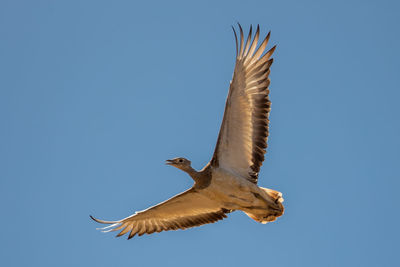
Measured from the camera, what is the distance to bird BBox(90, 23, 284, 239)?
14805 mm

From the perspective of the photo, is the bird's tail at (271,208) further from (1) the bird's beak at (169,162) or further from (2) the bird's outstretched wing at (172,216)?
(1) the bird's beak at (169,162)

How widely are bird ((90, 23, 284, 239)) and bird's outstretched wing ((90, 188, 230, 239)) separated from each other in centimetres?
31

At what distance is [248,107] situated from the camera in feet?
49.4

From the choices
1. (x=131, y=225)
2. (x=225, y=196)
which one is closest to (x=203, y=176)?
(x=225, y=196)

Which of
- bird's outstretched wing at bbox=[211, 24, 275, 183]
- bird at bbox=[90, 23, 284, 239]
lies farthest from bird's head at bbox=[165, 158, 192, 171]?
bird's outstretched wing at bbox=[211, 24, 275, 183]

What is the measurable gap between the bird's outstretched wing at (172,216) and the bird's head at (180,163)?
3.21 ft

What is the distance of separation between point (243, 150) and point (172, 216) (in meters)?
2.69

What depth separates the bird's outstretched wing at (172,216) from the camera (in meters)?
15.9

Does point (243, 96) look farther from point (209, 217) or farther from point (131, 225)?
point (131, 225)

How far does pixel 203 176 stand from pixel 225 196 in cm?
69

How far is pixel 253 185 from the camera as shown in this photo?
14.9 m

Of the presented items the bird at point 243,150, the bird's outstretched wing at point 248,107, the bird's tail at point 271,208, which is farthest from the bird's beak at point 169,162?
the bird's tail at point 271,208

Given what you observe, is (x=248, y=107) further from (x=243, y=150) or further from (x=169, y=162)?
(x=169, y=162)

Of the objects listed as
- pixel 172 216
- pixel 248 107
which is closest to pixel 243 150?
pixel 248 107
